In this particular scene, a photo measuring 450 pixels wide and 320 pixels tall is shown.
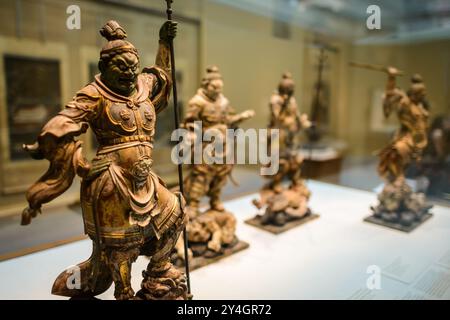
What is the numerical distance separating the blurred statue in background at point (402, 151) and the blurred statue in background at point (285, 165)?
90cm

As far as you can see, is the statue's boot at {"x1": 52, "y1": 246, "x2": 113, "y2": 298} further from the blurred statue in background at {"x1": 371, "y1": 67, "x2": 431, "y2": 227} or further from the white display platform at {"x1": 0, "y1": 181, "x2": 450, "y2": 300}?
the blurred statue in background at {"x1": 371, "y1": 67, "x2": 431, "y2": 227}

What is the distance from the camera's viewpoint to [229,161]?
11.4ft

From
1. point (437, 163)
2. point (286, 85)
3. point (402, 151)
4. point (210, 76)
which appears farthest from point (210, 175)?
point (437, 163)

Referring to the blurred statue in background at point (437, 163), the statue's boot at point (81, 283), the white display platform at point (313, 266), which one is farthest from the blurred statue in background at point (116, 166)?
the blurred statue in background at point (437, 163)

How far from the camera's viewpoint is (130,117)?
83.0 inches

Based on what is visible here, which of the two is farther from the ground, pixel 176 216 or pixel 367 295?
pixel 176 216

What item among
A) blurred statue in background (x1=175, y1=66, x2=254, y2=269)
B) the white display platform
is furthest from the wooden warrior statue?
blurred statue in background (x1=175, y1=66, x2=254, y2=269)

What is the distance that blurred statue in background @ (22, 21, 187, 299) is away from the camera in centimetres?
189

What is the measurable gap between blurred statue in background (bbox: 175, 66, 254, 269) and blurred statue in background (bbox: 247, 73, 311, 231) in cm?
70

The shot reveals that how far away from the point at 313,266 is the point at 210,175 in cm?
120

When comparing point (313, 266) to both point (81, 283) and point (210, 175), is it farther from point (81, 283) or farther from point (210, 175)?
point (81, 283)

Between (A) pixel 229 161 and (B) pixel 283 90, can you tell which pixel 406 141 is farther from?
(A) pixel 229 161
